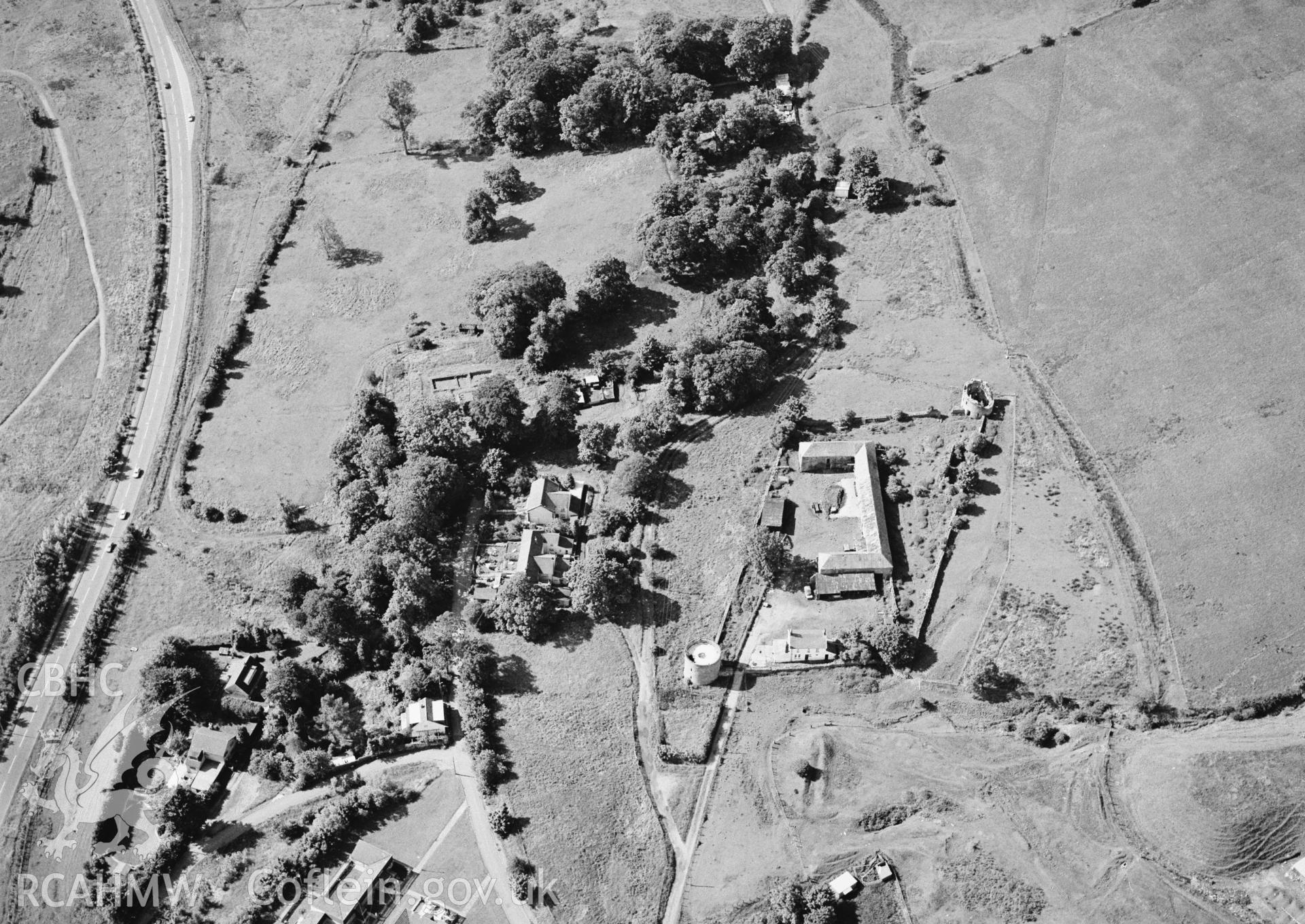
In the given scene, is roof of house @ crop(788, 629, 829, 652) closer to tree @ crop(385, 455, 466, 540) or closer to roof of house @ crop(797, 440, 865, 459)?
roof of house @ crop(797, 440, 865, 459)

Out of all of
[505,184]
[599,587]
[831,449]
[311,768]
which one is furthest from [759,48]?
[311,768]

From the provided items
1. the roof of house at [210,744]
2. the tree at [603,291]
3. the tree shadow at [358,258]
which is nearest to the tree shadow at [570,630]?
the roof of house at [210,744]

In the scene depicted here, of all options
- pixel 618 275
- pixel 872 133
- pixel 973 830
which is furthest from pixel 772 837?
pixel 872 133

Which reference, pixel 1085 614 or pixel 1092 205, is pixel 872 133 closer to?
pixel 1092 205

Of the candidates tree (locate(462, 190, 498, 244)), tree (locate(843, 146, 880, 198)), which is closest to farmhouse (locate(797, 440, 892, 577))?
tree (locate(843, 146, 880, 198))

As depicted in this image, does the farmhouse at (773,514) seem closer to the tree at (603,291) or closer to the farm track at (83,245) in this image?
the tree at (603,291)

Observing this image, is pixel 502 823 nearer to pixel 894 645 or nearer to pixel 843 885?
pixel 843 885
